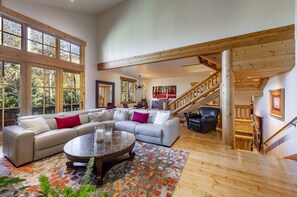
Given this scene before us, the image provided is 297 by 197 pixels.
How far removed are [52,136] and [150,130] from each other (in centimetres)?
217

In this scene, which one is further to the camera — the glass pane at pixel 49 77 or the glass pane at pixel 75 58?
the glass pane at pixel 75 58

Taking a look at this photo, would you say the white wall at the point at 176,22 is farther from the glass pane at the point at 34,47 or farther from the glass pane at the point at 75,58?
the glass pane at the point at 34,47

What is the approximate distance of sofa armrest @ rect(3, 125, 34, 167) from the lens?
2490 mm

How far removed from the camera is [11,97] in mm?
3771

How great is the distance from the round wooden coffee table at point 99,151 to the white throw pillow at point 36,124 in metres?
1.06

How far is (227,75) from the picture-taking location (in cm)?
355

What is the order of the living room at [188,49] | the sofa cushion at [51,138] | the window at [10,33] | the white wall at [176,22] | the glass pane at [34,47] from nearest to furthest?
the living room at [188,49], the sofa cushion at [51,138], the white wall at [176,22], the window at [10,33], the glass pane at [34,47]

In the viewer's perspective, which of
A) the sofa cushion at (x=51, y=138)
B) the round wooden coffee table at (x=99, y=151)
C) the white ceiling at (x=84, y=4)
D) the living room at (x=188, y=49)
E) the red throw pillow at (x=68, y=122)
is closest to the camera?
the round wooden coffee table at (x=99, y=151)

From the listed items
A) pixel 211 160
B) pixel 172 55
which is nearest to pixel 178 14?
pixel 172 55

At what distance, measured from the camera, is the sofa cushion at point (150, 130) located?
3.53m

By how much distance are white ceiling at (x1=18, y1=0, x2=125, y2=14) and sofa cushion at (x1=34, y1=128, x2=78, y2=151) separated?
154 inches

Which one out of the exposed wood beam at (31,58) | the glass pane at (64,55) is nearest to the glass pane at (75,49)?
the glass pane at (64,55)

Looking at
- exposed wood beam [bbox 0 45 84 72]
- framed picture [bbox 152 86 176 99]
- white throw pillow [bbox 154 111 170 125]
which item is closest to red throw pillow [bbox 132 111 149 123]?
white throw pillow [bbox 154 111 170 125]

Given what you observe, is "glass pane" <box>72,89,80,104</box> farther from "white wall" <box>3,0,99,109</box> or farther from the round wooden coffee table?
the round wooden coffee table
